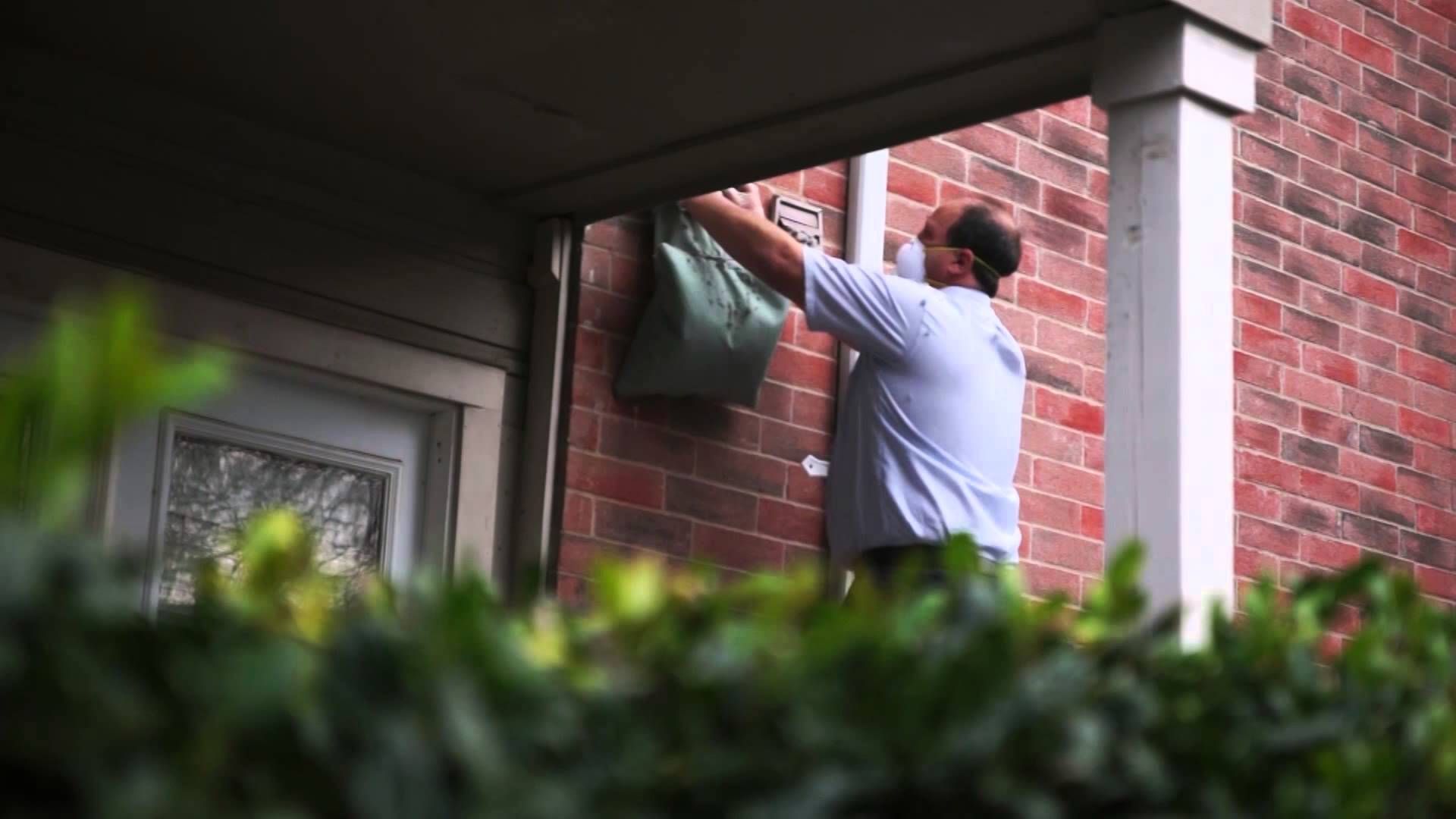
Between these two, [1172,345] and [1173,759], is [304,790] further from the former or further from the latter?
[1172,345]

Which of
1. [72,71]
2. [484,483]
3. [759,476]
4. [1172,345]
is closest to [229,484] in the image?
[484,483]

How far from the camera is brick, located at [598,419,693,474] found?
5344mm

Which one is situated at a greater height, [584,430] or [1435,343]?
[1435,343]

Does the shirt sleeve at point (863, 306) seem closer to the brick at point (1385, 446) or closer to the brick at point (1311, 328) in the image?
the brick at point (1311, 328)

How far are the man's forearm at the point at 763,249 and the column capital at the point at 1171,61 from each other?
1.17 metres

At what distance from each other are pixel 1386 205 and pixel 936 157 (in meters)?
2.11

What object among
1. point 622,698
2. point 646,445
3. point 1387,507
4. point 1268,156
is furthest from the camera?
point 1387,507

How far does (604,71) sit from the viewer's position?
4.58 metres

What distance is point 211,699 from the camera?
58.4 inches

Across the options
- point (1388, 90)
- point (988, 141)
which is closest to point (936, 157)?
point (988, 141)

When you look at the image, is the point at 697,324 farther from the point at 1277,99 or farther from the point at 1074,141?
the point at 1277,99

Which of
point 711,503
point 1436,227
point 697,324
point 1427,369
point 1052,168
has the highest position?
point 1436,227

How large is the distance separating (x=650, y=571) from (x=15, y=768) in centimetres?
62

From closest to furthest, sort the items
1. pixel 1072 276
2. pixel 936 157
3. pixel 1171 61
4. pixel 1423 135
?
pixel 1171 61, pixel 936 157, pixel 1072 276, pixel 1423 135
